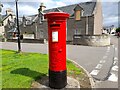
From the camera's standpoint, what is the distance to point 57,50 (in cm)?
518

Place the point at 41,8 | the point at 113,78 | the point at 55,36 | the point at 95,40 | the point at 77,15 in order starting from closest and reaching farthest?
1. the point at 55,36
2. the point at 113,78
3. the point at 95,40
4. the point at 77,15
5. the point at 41,8

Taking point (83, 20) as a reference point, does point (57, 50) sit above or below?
below

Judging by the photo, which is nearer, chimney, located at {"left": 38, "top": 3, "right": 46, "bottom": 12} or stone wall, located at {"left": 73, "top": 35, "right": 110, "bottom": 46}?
stone wall, located at {"left": 73, "top": 35, "right": 110, "bottom": 46}

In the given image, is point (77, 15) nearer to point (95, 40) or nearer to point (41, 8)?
point (95, 40)

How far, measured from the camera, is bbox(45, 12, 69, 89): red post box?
5.12 m

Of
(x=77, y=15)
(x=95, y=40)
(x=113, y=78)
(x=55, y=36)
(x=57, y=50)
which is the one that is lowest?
(x=113, y=78)

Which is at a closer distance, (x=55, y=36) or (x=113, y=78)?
(x=55, y=36)

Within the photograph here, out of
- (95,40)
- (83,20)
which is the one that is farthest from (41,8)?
(95,40)

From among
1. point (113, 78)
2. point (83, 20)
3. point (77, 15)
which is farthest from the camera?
point (77, 15)

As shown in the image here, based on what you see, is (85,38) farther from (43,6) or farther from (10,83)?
(43,6)

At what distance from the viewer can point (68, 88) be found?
5.08m

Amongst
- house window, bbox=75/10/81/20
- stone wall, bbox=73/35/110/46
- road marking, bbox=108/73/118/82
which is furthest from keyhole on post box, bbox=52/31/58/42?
house window, bbox=75/10/81/20

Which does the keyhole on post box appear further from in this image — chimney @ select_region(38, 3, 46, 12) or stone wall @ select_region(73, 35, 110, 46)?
chimney @ select_region(38, 3, 46, 12)

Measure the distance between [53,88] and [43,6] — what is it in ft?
121
